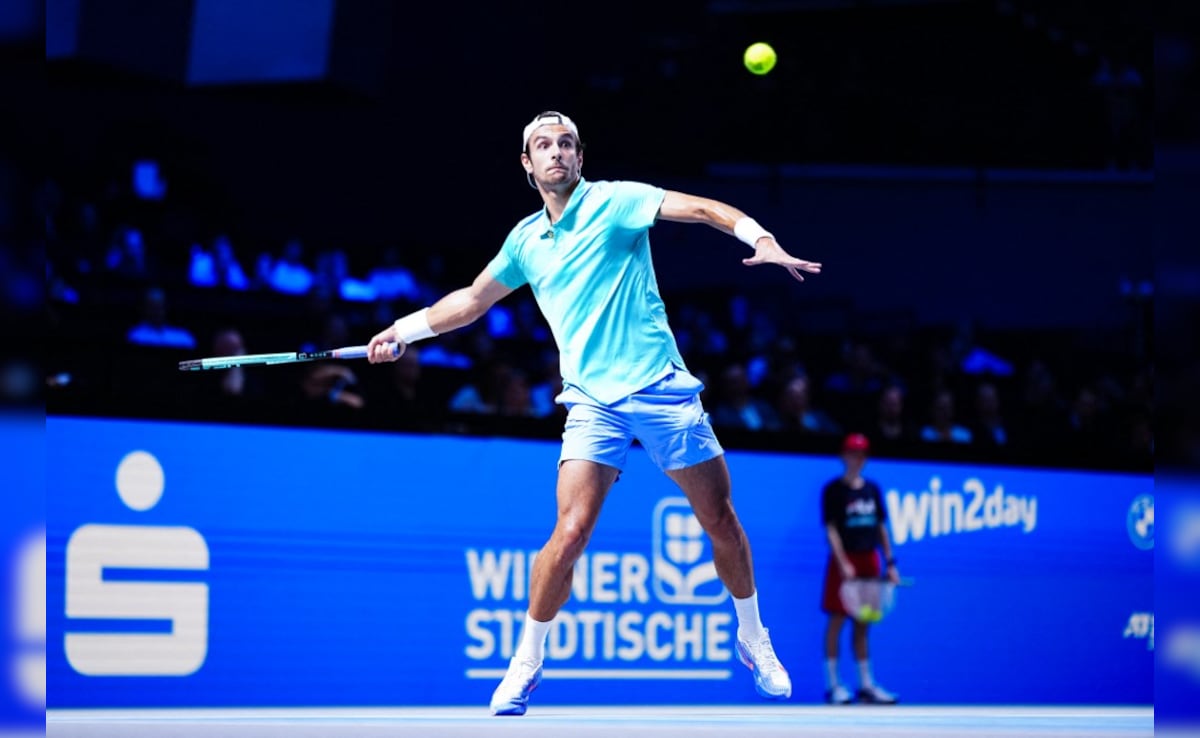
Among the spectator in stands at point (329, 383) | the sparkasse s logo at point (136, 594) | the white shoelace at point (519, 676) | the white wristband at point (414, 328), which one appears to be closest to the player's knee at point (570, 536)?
the white shoelace at point (519, 676)

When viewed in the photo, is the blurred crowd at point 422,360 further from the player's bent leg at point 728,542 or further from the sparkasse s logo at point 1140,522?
the player's bent leg at point 728,542

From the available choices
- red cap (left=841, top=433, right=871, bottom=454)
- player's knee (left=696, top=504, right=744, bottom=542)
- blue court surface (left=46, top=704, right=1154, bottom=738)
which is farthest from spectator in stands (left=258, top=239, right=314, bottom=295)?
player's knee (left=696, top=504, right=744, bottom=542)

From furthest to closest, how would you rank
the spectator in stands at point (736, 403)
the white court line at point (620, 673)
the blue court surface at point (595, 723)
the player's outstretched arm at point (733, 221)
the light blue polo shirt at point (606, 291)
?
1. the spectator in stands at point (736, 403)
2. the white court line at point (620, 673)
3. the light blue polo shirt at point (606, 291)
4. the blue court surface at point (595, 723)
5. the player's outstretched arm at point (733, 221)

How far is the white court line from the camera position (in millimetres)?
9625

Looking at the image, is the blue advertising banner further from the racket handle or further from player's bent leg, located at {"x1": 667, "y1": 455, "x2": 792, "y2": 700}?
player's bent leg, located at {"x1": 667, "y1": 455, "x2": 792, "y2": 700}

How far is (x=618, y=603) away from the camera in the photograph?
10078mm

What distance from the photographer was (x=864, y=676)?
422 inches

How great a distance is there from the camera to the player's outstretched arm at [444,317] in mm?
5957

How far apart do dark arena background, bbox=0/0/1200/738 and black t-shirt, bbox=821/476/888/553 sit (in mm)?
238

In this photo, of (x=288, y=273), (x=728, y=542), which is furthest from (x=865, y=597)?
(x=288, y=273)

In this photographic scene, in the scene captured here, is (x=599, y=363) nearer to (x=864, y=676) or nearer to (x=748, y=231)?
(x=748, y=231)

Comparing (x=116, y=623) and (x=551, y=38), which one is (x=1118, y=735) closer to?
(x=116, y=623)

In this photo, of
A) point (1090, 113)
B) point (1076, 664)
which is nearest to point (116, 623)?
point (1076, 664)

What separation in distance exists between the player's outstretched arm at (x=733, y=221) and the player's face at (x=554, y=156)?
0.39m
